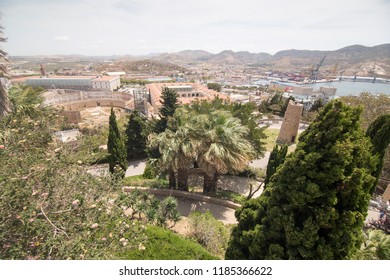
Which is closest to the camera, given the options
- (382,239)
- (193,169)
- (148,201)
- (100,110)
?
(382,239)

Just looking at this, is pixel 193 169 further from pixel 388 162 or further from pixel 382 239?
pixel 388 162

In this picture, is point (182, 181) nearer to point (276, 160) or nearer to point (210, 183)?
point (210, 183)

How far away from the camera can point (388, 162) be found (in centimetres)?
1233

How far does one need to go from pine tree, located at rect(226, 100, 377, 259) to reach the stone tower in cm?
1463

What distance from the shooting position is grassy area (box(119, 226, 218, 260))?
Result: 5354mm

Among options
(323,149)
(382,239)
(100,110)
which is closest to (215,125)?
(323,149)

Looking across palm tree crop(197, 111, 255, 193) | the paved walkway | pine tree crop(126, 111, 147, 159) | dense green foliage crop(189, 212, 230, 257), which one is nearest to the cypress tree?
palm tree crop(197, 111, 255, 193)

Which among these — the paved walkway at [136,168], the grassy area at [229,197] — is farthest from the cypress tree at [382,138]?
the paved walkway at [136,168]

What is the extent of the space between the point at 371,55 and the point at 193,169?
159 metres

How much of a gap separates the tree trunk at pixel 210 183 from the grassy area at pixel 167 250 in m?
4.55

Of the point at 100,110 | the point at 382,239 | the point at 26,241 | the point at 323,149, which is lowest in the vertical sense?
the point at 100,110

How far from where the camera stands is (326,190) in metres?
3.52

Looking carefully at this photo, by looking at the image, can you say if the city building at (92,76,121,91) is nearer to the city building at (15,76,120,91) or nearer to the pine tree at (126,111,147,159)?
the city building at (15,76,120,91)

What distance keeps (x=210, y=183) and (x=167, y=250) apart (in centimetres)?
517
